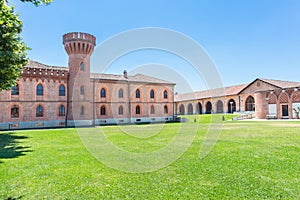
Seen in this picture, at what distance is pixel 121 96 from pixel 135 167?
30.1 metres

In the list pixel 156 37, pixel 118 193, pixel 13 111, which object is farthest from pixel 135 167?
pixel 13 111

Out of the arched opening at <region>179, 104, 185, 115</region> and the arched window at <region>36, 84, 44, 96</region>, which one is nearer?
the arched window at <region>36, 84, 44, 96</region>

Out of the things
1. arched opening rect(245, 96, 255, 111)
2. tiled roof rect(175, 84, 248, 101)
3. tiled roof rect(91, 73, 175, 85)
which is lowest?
arched opening rect(245, 96, 255, 111)

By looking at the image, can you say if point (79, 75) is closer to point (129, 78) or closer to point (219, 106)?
point (129, 78)

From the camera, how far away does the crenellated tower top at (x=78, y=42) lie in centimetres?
2856

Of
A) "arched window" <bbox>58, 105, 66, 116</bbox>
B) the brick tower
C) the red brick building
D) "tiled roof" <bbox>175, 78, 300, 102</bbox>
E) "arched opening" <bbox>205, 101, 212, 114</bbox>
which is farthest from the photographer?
"arched opening" <bbox>205, 101, 212, 114</bbox>

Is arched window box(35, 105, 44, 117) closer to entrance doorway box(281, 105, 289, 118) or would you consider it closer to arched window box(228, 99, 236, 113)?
entrance doorway box(281, 105, 289, 118)

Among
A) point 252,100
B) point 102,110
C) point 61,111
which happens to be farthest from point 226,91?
point 61,111

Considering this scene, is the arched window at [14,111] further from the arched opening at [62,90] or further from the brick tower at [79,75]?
the brick tower at [79,75]

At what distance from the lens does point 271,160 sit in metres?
7.26

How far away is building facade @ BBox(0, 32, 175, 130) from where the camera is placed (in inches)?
1038

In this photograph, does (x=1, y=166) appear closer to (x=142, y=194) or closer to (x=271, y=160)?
(x=142, y=194)

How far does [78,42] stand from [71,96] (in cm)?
729

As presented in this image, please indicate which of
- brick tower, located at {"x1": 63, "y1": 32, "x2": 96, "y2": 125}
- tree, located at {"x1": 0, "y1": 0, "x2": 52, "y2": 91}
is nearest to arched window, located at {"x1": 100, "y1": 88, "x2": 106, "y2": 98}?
brick tower, located at {"x1": 63, "y1": 32, "x2": 96, "y2": 125}
